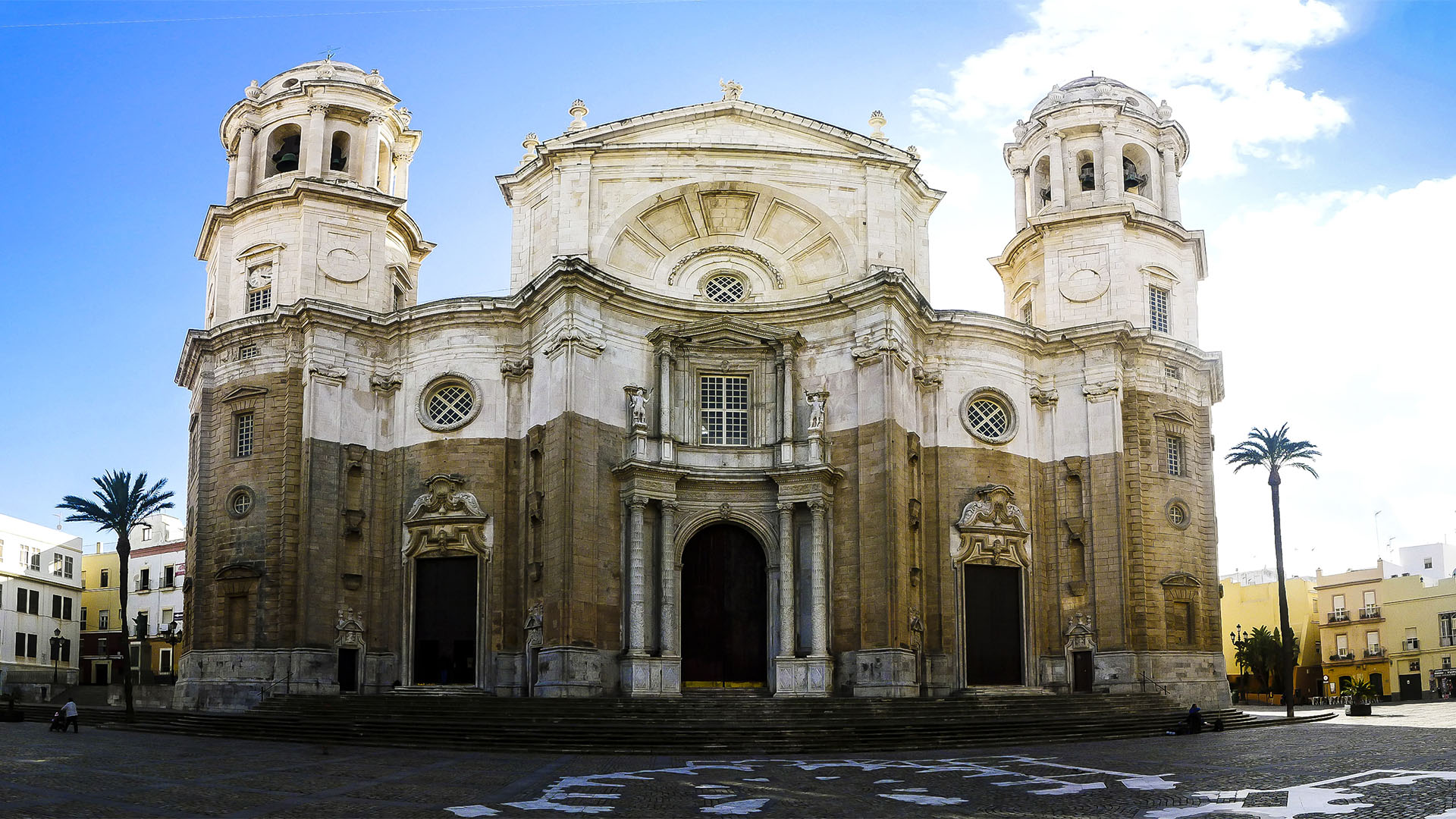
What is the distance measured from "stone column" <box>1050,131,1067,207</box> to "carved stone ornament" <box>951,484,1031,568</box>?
36.3 ft

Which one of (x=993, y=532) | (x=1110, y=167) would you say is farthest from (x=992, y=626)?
(x=1110, y=167)

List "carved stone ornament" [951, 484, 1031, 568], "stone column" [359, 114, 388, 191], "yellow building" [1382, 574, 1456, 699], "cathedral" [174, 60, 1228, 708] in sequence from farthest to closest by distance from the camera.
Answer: "yellow building" [1382, 574, 1456, 699] → "stone column" [359, 114, 388, 191] → "carved stone ornament" [951, 484, 1031, 568] → "cathedral" [174, 60, 1228, 708]

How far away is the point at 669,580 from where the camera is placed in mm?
37812

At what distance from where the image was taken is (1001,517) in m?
40.9

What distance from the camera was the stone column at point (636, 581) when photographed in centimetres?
3666

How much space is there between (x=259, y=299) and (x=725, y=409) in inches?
610

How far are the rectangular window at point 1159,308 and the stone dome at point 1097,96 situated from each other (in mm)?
6504

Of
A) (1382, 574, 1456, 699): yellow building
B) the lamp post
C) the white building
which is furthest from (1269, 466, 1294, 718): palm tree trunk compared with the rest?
the white building

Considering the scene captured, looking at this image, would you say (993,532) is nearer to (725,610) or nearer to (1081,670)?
(1081,670)

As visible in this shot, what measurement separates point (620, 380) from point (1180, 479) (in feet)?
60.6

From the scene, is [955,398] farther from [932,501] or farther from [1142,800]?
[1142,800]

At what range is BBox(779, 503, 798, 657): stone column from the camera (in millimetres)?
37500

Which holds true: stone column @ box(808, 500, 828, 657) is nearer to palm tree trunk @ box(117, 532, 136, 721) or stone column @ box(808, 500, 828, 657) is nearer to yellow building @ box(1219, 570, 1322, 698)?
palm tree trunk @ box(117, 532, 136, 721)

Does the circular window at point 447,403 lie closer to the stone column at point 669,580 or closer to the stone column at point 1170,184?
the stone column at point 669,580
